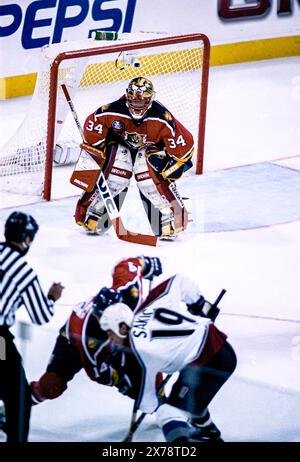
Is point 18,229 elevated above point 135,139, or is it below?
above

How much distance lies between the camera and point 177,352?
9.75ft

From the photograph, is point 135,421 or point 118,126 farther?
point 118,126

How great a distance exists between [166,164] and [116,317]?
3.00 feet

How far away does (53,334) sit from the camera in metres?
2.96

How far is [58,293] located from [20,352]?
0.48ft

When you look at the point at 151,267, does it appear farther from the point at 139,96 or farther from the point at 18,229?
the point at 139,96

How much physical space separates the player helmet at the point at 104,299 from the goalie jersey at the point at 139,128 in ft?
2.74

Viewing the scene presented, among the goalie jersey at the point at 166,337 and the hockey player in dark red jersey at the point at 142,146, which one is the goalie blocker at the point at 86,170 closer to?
the hockey player in dark red jersey at the point at 142,146

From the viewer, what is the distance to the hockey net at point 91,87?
3793mm

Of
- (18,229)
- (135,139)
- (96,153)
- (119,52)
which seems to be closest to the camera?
(18,229)

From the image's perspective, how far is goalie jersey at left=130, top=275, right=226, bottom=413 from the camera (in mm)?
2961

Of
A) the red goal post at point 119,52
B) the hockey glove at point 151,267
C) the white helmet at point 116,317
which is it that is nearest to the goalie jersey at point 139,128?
the red goal post at point 119,52

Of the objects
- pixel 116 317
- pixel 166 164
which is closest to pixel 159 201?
pixel 166 164

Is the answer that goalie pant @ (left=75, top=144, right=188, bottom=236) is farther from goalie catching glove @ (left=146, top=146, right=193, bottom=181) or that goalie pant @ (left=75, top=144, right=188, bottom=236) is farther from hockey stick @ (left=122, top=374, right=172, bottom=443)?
hockey stick @ (left=122, top=374, right=172, bottom=443)
